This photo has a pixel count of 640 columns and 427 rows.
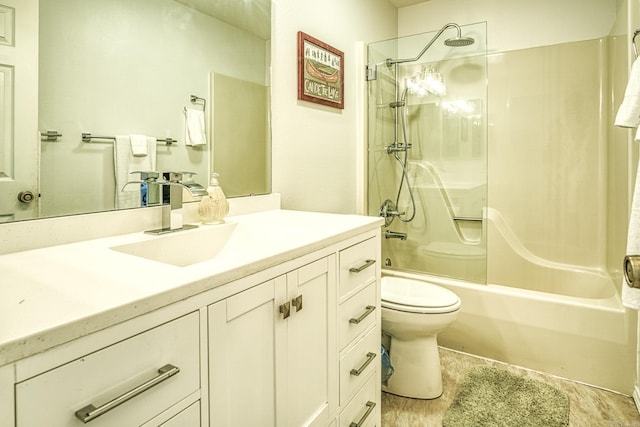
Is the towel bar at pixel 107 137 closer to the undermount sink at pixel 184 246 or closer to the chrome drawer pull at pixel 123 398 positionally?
the undermount sink at pixel 184 246

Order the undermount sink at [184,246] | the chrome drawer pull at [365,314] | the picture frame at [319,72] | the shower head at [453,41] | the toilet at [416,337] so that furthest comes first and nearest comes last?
the shower head at [453,41] < the picture frame at [319,72] < the toilet at [416,337] < the chrome drawer pull at [365,314] < the undermount sink at [184,246]

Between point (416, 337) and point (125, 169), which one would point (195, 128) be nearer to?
point (125, 169)

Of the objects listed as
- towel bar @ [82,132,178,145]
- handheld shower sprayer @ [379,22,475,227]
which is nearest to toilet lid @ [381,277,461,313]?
handheld shower sprayer @ [379,22,475,227]

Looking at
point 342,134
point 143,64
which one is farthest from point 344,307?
point 342,134

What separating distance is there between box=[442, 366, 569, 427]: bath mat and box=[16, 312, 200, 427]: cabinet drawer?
55.8 inches

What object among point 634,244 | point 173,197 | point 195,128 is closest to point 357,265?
point 173,197

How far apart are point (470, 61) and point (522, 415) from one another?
6.50 ft

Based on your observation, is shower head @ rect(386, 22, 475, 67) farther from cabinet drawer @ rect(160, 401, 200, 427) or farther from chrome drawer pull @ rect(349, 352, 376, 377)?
cabinet drawer @ rect(160, 401, 200, 427)

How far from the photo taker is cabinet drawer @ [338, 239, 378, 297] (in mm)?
1147

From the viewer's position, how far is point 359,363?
1.27 metres

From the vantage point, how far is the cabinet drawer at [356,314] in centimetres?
115

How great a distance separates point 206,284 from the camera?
26.4 inches

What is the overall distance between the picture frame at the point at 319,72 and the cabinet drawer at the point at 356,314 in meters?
1.06

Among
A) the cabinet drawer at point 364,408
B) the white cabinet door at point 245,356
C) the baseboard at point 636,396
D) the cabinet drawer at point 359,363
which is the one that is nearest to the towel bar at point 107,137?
the white cabinet door at point 245,356
